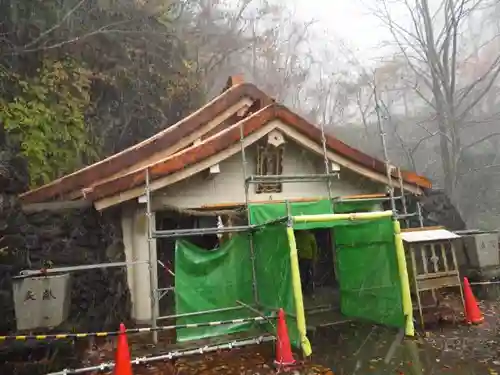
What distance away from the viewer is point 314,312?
9938mm

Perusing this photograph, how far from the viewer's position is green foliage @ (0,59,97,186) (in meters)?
11.2

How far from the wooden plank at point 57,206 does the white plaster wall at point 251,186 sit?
6.39 feet

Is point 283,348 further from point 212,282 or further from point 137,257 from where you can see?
point 137,257

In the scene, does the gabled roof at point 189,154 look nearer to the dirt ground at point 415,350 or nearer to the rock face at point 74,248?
the rock face at point 74,248

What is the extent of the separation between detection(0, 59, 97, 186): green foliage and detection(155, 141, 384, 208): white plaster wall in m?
5.00

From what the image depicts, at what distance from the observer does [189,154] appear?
8.70 meters

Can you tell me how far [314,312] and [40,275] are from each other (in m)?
6.48

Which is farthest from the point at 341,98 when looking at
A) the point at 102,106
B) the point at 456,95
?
the point at 102,106

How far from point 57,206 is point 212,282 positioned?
4.28m

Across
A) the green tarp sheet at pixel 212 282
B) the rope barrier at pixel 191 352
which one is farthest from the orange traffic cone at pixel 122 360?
the green tarp sheet at pixel 212 282

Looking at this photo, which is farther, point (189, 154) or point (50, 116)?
point (50, 116)

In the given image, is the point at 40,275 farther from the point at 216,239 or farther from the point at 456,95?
the point at 456,95

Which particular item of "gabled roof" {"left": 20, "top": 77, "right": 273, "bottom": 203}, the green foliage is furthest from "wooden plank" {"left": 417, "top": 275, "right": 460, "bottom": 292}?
the green foliage

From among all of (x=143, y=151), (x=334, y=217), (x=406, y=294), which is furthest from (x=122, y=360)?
(x=143, y=151)
